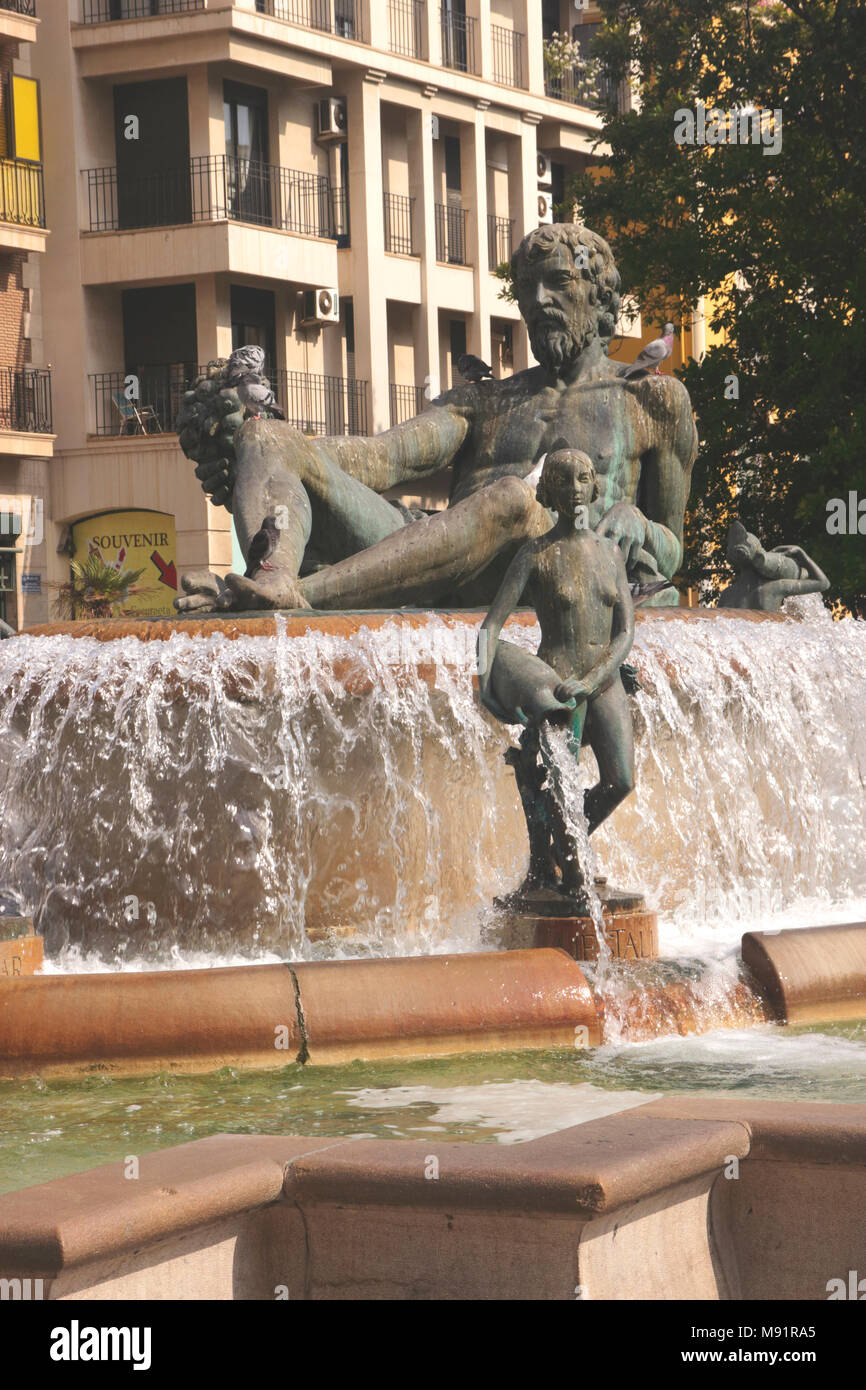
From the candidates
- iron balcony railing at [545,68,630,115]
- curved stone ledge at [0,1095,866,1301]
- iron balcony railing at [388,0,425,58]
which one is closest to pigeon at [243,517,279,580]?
curved stone ledge at [0,1095,866,1301]

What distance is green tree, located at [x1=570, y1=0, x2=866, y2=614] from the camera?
21.5 meters

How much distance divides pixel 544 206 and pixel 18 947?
35.4 m

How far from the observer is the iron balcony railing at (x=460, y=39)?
39.1 metres

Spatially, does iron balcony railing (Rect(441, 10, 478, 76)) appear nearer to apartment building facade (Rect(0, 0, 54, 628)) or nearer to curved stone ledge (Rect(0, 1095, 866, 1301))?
apartment building facade (Rect(0, 0, 54, 628))

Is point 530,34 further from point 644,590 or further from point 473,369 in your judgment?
point 644,590

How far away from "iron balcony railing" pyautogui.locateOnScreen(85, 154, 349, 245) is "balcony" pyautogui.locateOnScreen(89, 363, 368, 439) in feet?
7.39

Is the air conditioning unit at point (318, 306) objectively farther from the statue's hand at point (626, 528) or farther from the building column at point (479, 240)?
the statue's hand at point (626, 528)

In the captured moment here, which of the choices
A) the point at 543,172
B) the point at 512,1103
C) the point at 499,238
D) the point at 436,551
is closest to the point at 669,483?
the point at 436,551

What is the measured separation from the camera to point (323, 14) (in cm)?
3600

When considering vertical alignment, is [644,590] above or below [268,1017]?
above

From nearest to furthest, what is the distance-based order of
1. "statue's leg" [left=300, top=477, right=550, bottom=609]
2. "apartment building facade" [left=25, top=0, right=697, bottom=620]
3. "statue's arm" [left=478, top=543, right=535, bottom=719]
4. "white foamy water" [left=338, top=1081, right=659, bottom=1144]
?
"white foamy water" [left=338, top=1081, right=659, bottom=1144], "statue's arm" [left=478, top=543, right=535, bottom=719], "statue's leg" [left=300, top=477, right=550, bottom=609], "apartment building facade" [left=25, top=0, right=697, bottom=620]
